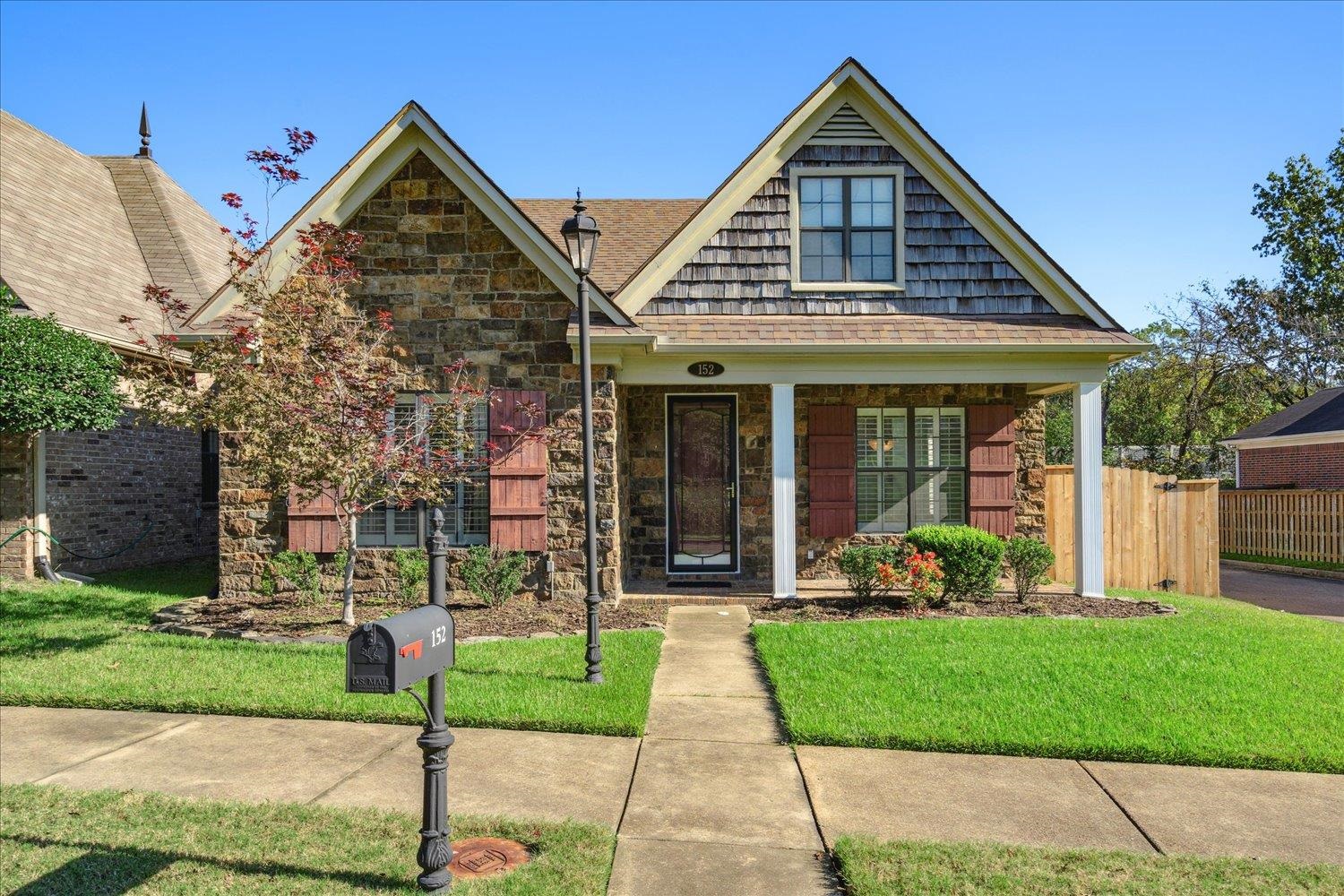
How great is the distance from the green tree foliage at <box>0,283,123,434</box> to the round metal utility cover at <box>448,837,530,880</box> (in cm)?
949

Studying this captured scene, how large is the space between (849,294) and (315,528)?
6.81 metres

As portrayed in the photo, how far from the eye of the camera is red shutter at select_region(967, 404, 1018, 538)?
36.0 feet

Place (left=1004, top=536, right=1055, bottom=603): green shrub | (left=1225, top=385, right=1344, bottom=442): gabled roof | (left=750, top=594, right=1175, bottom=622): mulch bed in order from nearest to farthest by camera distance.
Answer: (left=750, top=594, right=1175, bottom=622): mulch bed
(left=1004, top=536, right=1055, bottom=603): green shrub
(left=1225, top=385, right=1344, bottom=442): gabled roof

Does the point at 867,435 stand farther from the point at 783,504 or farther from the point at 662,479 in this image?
the point at 662,479

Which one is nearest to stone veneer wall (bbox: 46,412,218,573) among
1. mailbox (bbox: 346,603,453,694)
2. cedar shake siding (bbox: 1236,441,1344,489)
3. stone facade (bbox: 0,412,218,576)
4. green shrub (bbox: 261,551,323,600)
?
stone facade (bbox: 0,412,218,576)

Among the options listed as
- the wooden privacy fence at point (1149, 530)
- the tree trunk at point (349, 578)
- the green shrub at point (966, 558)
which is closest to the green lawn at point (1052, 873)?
the green shrub at point (966, 558)

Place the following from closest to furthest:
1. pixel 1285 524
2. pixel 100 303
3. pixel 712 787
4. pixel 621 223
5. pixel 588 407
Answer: pixel 712 787 < pixel 588 407 < pixel 100 303 < pixel 621 223 < pixel 1285 524

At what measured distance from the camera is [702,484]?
11.3m

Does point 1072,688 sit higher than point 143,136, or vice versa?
point 143,136

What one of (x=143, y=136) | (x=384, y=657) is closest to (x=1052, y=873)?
(x=384, y=657)

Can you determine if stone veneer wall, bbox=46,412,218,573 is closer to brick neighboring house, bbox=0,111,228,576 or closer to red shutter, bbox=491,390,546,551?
brick neighboring house, bbox=0,111,228,576

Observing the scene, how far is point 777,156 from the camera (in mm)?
10312

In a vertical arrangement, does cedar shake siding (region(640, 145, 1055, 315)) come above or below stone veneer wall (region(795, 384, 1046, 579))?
above

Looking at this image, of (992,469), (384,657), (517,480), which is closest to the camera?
(384,657)
